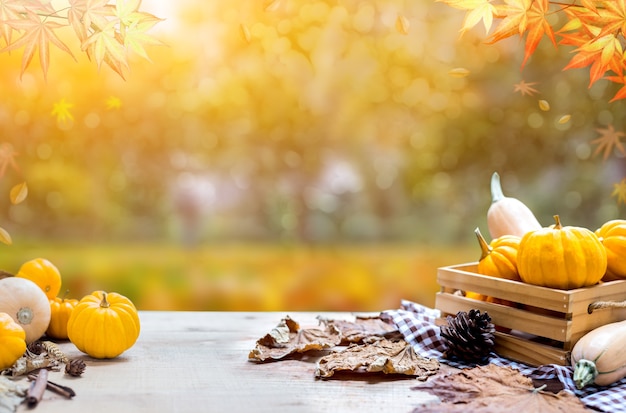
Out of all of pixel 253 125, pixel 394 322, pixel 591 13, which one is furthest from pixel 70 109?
pixel 591 13

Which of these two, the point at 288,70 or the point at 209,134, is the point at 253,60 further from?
the point at 209,134

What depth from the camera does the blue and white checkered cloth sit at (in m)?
1.30

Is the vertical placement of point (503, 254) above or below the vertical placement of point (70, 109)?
below

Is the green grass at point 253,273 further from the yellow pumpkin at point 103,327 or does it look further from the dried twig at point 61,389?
Result: the dried twig at point 61,389

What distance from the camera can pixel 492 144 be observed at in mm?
2193

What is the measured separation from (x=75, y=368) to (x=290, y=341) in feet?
1.69

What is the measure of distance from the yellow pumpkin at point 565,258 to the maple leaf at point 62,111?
4.61 feet

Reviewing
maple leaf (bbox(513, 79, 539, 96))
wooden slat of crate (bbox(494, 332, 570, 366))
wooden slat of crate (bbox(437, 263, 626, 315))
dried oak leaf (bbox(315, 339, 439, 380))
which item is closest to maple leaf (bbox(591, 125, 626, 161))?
maple leaf (bbox(513, 79, 539, 96))

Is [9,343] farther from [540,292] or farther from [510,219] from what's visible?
[510,219]

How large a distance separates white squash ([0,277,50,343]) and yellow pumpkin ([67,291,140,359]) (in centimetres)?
11

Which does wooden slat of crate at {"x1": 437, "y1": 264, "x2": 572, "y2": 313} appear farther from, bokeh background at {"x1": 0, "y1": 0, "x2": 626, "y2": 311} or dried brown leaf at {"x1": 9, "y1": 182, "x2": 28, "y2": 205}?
dried brown leaf at {"x1": 9, "y1": 182, "x2": 28, "y2": 205}

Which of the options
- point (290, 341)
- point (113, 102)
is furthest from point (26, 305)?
point (113, 102)

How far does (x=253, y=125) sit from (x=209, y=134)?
5.5 inches

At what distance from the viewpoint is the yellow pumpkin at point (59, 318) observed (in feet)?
5.54
